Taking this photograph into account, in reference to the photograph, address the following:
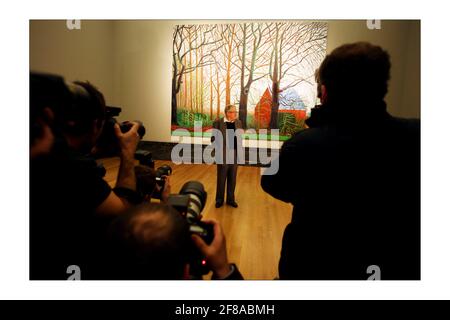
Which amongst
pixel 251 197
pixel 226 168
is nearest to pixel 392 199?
pixel 226 168

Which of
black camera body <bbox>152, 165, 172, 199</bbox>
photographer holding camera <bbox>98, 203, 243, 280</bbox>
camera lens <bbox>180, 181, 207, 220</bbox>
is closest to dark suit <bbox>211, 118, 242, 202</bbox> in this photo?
black camera body <bbox>152, 165, 172, 199</bbox>

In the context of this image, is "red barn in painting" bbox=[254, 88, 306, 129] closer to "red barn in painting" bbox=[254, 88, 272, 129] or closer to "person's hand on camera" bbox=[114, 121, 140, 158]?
"red barn in painting" bbox=[254, 88, 272, 129]

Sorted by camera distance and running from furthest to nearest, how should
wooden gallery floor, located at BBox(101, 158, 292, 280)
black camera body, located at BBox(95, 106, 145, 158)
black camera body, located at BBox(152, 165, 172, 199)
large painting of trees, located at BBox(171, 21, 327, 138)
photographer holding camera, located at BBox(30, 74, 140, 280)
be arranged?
large painting of trees, located at BBox(171, 21, 327, 138) < wooden gallery floor, located at BBox(101, 158, 292, 280) < black camera body, located at BBox(152, 165, 172, 199) < black camera body, located at BBox(95, 106, 145, 158) < photographer holding camera, located at BBox(30, 74, 140, 280)

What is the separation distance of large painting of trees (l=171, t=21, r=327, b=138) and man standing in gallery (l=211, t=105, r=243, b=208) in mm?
765

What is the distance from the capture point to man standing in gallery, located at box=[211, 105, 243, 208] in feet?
7.73

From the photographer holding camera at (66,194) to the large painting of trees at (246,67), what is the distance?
8.48 feet

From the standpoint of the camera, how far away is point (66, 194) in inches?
23.0

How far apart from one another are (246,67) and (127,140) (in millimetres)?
2916

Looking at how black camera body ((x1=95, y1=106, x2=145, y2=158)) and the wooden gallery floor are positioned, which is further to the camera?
the wooden gallery floor

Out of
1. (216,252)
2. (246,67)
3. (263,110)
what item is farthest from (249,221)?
(246,67)

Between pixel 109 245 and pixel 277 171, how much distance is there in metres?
0.43

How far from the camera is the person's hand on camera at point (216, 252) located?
21.0 inches
